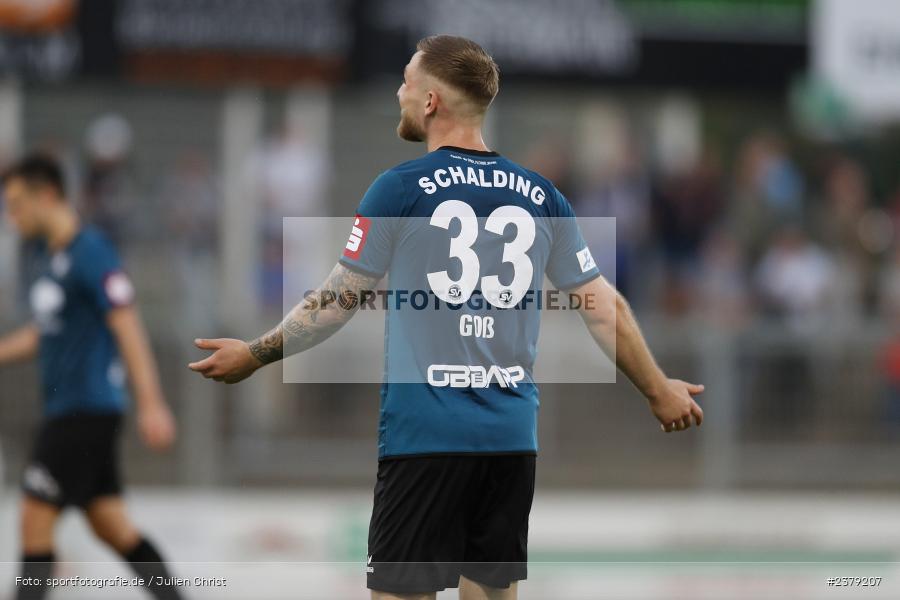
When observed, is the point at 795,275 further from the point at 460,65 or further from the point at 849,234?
the point at 460,65

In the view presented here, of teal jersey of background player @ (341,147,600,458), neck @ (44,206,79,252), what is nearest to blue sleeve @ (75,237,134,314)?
neck @ (44,206,79,252)

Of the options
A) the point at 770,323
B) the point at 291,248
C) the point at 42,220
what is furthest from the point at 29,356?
the point at 770,323

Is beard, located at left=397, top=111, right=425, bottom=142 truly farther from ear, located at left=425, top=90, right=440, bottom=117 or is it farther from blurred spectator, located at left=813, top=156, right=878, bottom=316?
blurred spectator, located at left=813, top=156, right=878, bottom=316

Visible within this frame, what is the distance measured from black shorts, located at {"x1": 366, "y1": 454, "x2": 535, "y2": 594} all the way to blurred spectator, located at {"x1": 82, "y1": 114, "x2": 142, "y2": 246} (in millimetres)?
9162

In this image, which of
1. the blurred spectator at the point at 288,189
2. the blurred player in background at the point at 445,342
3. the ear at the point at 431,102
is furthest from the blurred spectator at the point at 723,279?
the ear at the point at 431,102

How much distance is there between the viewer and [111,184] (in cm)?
1359

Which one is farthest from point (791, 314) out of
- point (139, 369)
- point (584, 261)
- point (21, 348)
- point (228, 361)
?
point (228, 361)

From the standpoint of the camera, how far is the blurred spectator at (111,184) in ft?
43.7

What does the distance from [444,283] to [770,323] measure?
805 centimetres

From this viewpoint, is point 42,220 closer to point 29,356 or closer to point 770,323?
point 29,356

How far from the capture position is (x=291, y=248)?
526 inches

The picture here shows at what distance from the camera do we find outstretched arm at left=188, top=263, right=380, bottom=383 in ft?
15.1

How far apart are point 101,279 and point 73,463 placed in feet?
3.13

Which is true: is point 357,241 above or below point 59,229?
below
